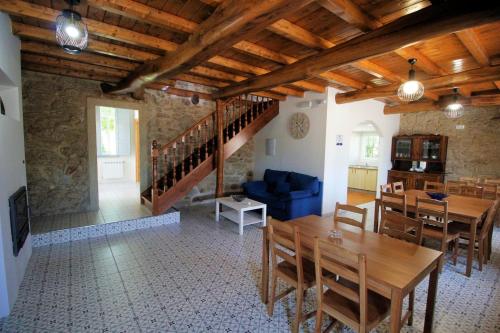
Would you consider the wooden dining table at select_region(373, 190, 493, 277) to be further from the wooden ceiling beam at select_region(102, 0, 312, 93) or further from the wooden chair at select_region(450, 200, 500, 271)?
the wooden ceiling beam at select_region(102, 0, 312, 93)

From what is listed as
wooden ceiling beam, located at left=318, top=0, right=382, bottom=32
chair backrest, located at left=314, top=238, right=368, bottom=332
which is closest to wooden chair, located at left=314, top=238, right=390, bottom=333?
chair backrest, located at left=314, top=238, right=368, bottom=332

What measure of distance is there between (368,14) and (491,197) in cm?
429

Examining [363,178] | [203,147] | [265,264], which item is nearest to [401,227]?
[265,264]

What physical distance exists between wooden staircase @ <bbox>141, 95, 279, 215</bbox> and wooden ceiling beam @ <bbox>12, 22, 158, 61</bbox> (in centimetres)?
161

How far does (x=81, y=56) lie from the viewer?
3678mm

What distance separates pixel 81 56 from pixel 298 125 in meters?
4.32

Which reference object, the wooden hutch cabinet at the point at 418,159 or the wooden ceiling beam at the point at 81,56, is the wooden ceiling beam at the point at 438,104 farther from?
the wooden ceiling beam at the point at 81,56

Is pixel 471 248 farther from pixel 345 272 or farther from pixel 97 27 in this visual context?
pixel 97 27

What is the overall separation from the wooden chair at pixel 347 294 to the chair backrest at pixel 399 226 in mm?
745

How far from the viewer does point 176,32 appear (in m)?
3.02

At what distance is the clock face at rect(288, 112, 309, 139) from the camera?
5.76 metres

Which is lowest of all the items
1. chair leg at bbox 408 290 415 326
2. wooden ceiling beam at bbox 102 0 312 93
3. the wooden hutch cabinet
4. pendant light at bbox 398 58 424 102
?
chair leg at bbox 408 290 415 326

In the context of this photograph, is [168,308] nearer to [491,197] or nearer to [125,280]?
[125,280]

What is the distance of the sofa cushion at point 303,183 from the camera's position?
5215 millimetres
